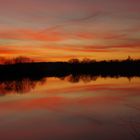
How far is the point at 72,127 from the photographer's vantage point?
1244 centimetres

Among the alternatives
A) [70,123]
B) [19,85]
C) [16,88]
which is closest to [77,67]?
[19,85]

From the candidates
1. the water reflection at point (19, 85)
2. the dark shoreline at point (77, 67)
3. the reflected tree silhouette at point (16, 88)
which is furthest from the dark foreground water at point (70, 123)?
the dark shoreline at point (77, 67)

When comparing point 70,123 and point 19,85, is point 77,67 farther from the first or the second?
point 70,123

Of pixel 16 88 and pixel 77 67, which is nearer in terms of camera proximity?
pixel 16 88

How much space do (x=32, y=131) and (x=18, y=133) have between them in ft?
1.35

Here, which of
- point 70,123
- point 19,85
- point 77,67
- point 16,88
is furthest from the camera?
point 77,67

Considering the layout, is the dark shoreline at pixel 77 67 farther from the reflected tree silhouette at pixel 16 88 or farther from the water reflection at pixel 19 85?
the reflected tree silhouette at pixel 16 88

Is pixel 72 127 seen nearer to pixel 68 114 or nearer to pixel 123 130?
pixel 123 130

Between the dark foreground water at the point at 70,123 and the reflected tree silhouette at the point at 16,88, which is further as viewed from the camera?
the reflected tree silhouette at the point at 16,88

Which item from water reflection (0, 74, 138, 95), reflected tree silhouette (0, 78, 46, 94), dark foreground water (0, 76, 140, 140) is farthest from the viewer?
water reflection (0, 74, 138, 95)

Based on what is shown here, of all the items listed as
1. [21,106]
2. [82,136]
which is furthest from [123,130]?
[21,106]

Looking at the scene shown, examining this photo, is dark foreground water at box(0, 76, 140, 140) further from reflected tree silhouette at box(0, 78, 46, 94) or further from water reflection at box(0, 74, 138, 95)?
water reflection at box(0, 74, 138, 95)

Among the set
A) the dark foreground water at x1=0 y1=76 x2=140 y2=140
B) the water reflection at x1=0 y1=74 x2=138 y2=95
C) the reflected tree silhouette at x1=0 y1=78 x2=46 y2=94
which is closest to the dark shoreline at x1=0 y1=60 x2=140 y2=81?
the water reflection at x1=0 y1=74 x2=138 y2=95

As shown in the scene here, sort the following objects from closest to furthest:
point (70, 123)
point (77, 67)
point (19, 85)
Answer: point (70, 123)
point (19, 85)
point (77, 67)
